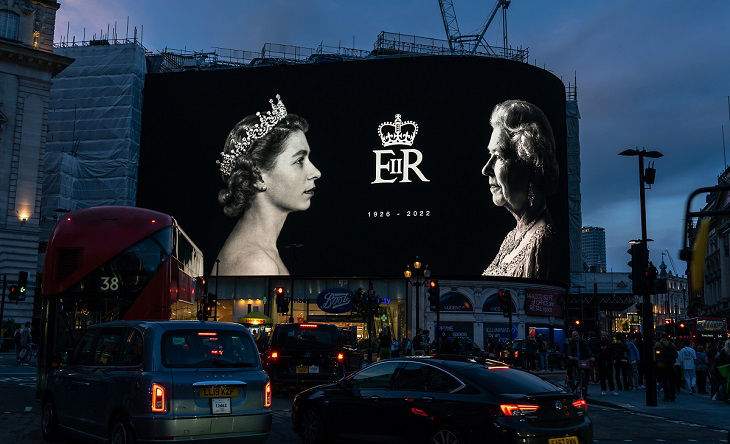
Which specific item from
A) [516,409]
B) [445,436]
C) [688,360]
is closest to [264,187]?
[688,360]

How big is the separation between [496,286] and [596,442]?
133 ft

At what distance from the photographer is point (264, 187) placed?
55656mm

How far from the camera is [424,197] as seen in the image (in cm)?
5362

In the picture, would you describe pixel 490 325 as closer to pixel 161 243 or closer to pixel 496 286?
pixel 496 286

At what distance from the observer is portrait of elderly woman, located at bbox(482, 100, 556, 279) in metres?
53.2

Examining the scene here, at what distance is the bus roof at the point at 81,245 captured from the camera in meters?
15.5

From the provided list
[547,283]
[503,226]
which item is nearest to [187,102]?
[503,226]

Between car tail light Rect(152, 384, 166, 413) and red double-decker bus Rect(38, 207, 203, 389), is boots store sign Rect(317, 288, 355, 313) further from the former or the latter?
car tail light Rect(152, 384, 166, 413)

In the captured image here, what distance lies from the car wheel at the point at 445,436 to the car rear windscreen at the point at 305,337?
1001cm

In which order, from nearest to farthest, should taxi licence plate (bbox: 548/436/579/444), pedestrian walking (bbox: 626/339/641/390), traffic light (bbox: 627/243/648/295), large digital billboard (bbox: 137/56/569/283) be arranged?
taxi licence plate (bbox: 548/436/579/444), traffic light (bbox: 627/243/648/295), pedestrian walking (bbox: 626/339/641/390), large digital billboard (bbox: 137/56/569/283)

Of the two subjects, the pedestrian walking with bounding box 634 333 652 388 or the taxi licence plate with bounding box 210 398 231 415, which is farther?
the pedestrian walking with bounding box 634 333 652 388

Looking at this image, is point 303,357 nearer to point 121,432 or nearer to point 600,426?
point 600,426

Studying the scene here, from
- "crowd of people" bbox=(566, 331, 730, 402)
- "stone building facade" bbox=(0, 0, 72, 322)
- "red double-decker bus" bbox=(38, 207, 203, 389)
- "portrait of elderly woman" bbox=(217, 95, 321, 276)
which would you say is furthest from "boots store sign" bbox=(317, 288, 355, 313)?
"red double-decker bus" bbox=(38, 207, 203, 389)

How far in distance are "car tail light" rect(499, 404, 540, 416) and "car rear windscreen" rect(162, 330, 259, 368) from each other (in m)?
3.37
